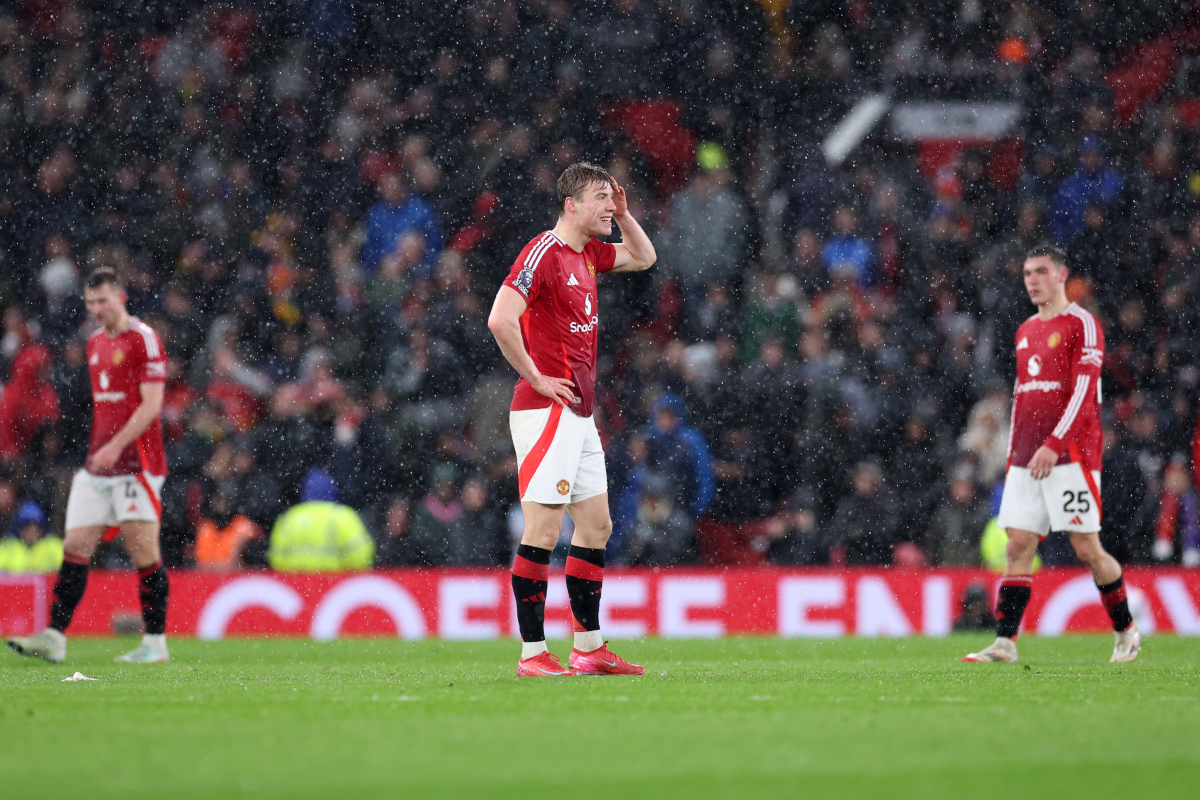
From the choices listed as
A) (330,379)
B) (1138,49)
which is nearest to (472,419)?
(330,379)

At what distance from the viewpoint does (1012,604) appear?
889 cm

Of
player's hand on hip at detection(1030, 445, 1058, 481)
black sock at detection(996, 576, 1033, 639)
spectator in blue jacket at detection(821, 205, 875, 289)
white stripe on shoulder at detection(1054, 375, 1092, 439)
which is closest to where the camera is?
player's hand on hip at detection(1030, 445, 1058, 481)

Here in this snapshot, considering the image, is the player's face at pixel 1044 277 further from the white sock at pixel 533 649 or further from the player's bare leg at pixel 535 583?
the white sock at pixel 533 649

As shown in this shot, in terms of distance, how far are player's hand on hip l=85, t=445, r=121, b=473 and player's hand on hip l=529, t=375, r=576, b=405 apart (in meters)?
3.42

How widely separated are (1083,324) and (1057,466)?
0.84 metres

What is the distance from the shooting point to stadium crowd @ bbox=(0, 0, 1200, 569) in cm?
1381

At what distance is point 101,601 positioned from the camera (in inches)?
Result: 520

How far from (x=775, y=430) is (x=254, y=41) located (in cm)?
850

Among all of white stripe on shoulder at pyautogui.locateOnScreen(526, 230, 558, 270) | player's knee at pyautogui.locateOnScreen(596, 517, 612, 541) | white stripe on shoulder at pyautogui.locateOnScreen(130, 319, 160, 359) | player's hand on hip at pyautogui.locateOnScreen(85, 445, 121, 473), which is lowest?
player's knee at pyautogui.locateOnScreen(596, 517, 612, 541)

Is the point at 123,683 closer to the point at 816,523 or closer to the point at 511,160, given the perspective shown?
the point at 816,523

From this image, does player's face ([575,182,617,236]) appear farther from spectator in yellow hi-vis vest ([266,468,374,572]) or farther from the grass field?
spectator in yellow hi-vis vest ([266,468,374,572])

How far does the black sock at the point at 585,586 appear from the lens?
7.64 m

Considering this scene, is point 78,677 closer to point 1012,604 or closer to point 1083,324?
point 1012,604

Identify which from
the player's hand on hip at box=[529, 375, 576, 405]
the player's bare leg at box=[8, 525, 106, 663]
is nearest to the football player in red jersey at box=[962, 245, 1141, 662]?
the player's hand on hip at box=[529, 375, 576, 405]
